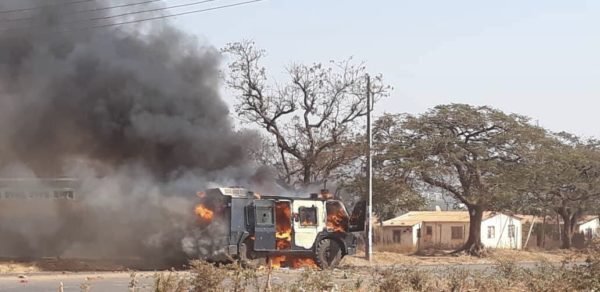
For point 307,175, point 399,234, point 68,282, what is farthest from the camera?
point 399,234

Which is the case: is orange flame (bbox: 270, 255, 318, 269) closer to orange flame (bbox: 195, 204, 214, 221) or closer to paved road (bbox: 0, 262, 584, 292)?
orange flame (bbox: 195, 204, 214, 221)

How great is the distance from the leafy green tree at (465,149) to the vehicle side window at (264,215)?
38.7 feet

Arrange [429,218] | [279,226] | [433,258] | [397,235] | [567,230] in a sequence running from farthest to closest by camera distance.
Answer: [429,218] < [397,235] < [567,230] < [433,258] < [279,226]

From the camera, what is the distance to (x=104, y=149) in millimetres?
26422

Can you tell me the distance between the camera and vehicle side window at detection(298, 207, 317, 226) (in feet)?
82.0

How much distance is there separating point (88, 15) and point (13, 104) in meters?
4.50

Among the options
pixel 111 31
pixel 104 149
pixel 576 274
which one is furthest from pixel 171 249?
pixel 576 274

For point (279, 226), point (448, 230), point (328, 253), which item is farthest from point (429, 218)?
point (279, 226)

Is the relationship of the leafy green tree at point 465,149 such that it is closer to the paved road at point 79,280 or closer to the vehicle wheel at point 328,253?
the vehicle wheel at point 328,253

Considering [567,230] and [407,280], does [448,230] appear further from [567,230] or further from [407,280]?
[407,280]

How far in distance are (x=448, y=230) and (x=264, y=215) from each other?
33682 mm

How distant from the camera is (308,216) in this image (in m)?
25.1

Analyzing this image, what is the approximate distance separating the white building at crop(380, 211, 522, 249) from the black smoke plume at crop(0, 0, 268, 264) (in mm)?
29394

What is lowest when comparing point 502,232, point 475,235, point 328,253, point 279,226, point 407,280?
point 502,232
